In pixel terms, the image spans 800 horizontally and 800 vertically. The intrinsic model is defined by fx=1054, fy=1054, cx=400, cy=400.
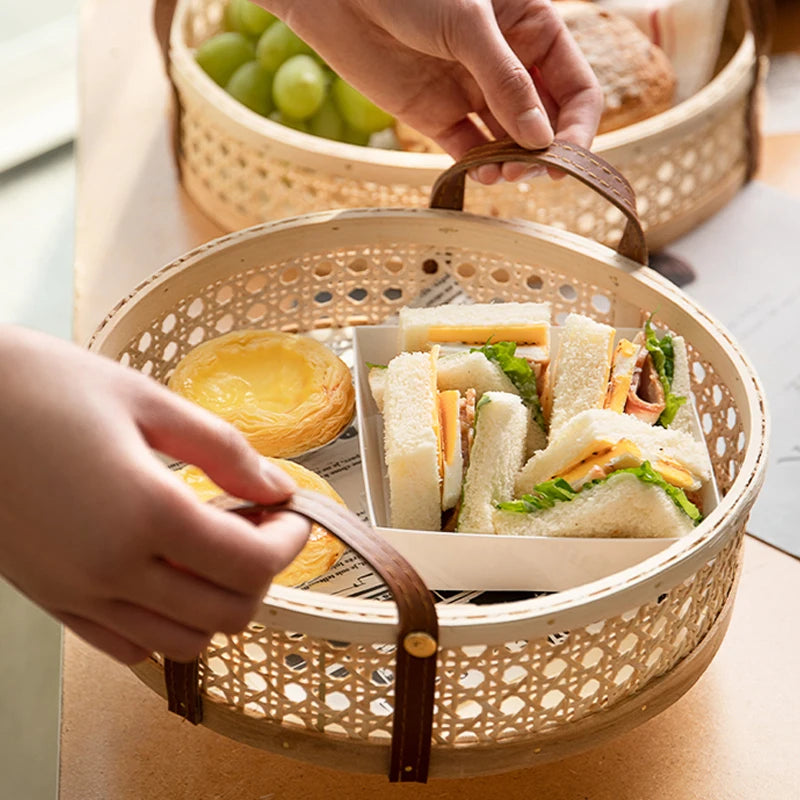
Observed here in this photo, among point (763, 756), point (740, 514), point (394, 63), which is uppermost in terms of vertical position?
point (394, 63)


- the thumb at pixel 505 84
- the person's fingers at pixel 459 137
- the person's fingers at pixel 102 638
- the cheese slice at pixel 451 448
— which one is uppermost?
the thumb at pixel 505 84

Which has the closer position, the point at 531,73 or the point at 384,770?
the point at 384,770

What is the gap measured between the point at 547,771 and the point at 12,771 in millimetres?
591

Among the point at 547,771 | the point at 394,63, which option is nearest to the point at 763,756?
the point at 547,771

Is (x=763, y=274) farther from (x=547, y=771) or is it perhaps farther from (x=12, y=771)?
(x=12, y=771)

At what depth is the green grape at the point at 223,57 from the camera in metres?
1.40

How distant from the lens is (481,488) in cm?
83

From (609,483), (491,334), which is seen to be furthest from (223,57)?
(609,483)

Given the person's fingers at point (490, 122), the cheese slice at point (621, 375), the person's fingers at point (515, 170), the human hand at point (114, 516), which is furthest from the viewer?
the person's fingers at point (490, 122)

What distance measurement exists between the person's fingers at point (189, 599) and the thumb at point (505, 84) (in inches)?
21.3

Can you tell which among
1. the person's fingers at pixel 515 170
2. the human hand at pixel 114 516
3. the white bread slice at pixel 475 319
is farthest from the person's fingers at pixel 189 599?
the person's fingers at pixel 515 170

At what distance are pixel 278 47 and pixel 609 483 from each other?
2.75 feet

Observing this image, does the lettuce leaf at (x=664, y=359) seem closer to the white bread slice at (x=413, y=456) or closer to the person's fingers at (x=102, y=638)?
the white bread slice at (x=413, y=456)

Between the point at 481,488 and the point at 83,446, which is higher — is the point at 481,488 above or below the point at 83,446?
below
